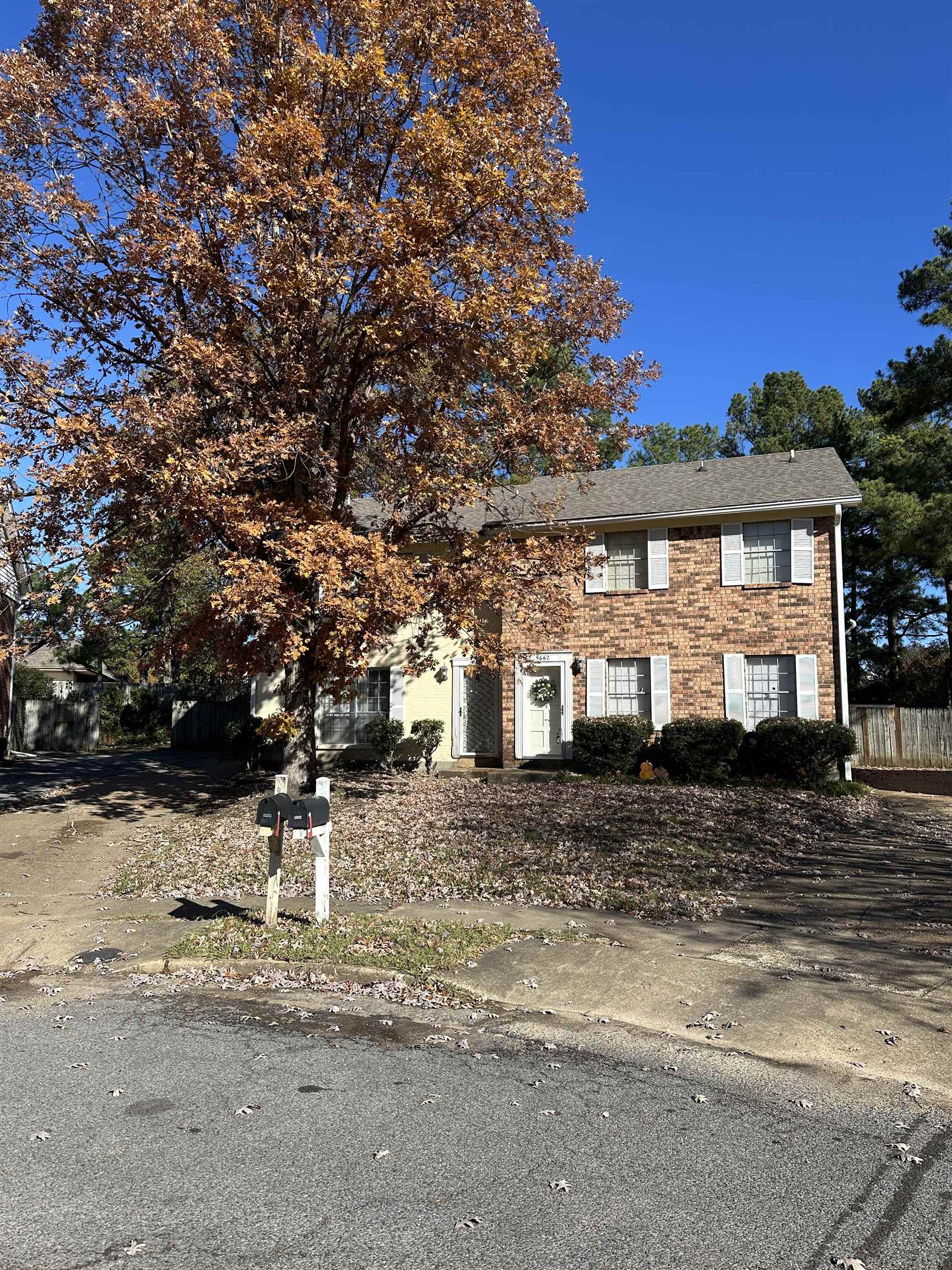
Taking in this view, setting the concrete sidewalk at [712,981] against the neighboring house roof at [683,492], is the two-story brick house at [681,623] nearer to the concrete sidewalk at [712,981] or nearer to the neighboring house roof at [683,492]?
the neighboring house roof at [683,492]

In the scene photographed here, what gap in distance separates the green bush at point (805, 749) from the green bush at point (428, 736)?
269 inches

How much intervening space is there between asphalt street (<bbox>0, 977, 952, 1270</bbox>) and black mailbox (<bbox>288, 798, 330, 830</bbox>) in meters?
2.29

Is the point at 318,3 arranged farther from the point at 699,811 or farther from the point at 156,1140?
the point at 156,1140

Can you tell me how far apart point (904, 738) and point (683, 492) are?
23.7ft

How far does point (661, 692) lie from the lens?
1852cm

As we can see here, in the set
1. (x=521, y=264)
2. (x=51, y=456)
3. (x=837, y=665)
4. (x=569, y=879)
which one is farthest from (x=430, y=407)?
(x=837, y=665)

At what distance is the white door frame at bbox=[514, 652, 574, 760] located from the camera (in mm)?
19125

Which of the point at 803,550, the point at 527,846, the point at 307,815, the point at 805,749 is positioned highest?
the point at 803,550

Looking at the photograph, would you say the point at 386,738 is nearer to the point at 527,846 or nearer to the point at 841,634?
the point at 527,846

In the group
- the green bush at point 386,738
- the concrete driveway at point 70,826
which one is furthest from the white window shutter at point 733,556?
the concrete driveway at point 70,826

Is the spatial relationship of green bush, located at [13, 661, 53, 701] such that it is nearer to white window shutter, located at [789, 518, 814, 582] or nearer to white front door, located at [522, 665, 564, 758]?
white front door, located at [522, 665, 564, 758]

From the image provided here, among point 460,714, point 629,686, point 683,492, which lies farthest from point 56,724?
point 683,492

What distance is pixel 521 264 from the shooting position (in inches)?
528

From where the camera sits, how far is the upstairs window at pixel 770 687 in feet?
58.5
